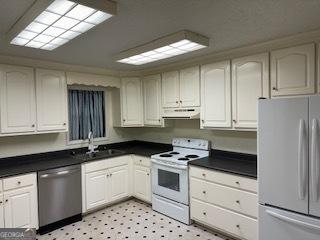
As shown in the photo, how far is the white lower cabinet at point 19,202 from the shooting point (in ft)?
8.55

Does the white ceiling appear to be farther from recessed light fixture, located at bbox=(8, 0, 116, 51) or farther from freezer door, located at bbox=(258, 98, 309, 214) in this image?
freezer door, located at bbox=(258, 98, 309, 214)

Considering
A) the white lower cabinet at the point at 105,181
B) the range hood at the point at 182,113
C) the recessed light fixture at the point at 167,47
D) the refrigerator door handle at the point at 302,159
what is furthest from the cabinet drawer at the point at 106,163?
the refrigerator door handle at the point at 302,159

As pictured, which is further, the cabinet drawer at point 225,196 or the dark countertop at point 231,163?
the dark countertop at point 231,163

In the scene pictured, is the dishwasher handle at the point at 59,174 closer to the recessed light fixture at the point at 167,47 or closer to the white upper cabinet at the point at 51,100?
the white upper cabinet at the point at 51,100

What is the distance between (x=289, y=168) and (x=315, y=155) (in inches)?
9.4

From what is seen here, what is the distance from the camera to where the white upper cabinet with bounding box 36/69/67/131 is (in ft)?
10.3

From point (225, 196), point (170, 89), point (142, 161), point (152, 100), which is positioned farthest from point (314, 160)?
point (152, 100)

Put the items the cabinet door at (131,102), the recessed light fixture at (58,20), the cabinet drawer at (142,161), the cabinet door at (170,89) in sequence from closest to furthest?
the recessed light fixture at (58,20), the cabinet door at (170,89), the cabinet drawer at (142,161), the cabinet door at (131,102)

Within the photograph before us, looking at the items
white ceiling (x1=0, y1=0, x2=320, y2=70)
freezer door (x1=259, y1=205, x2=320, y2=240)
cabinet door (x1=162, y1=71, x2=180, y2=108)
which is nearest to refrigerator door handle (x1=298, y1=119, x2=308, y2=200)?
freezer door (x1=259, y1=205, x2=320, y2=240)

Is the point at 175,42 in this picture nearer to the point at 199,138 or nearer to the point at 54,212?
the point at 199,138

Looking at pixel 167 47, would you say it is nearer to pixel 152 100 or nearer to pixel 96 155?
pixel 152 100

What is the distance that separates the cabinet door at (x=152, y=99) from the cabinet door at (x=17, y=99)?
5.88 feet

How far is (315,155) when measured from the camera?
1822 mm

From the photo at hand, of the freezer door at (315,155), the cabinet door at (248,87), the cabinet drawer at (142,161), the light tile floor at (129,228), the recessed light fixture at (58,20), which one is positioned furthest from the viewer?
the cabinet drawer at (142,161)
